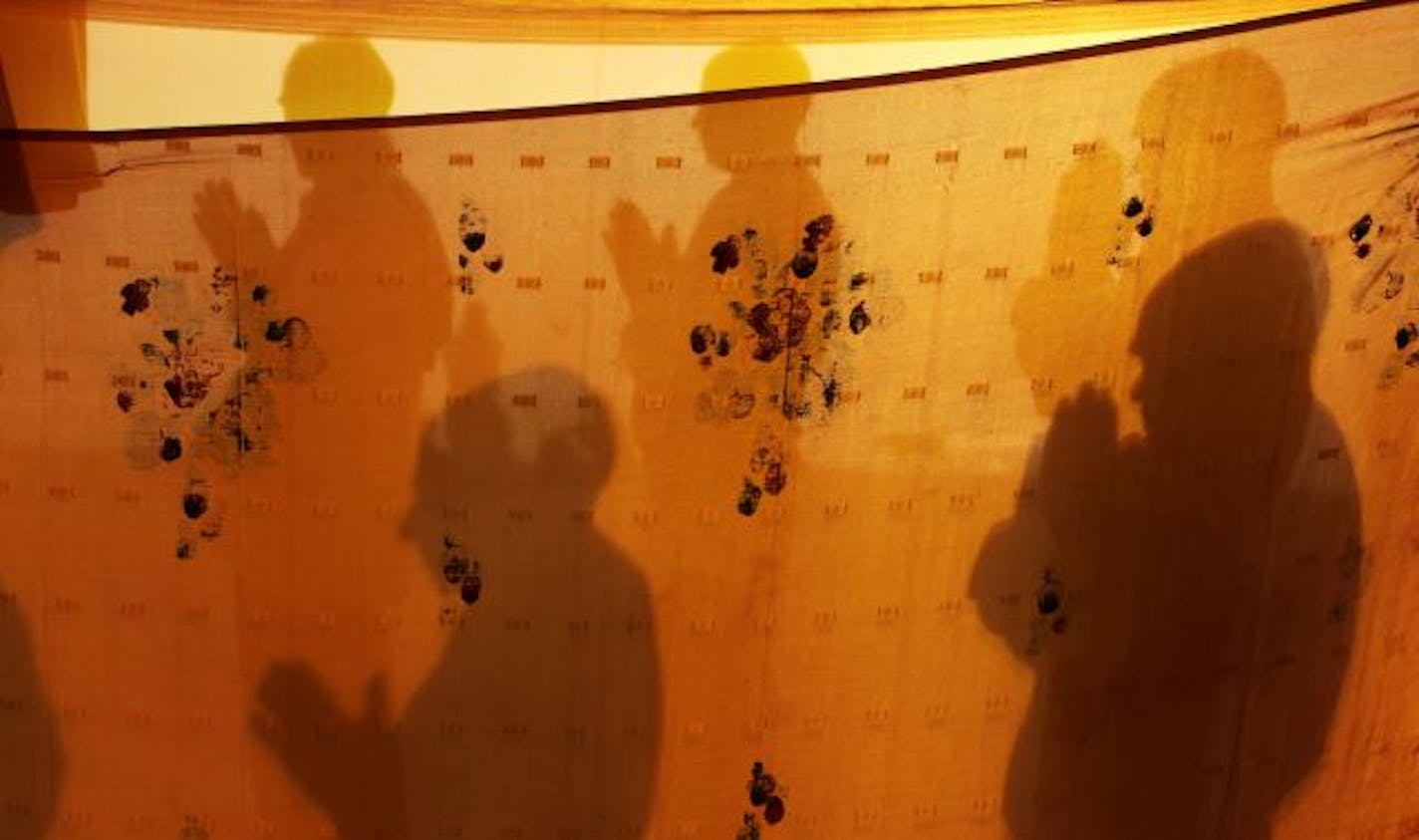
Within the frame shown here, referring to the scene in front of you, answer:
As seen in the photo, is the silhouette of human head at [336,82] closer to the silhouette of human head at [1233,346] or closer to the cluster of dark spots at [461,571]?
the cluster of dark spots at [461,571]

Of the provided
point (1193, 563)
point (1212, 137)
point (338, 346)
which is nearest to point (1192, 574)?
point (1193, 563)

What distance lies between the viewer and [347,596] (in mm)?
1785

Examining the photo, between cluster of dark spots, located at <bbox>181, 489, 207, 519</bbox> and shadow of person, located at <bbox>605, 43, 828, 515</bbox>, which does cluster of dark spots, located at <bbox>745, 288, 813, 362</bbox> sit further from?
cluster of dark spots, located at <bbox>181, 489, 207, 519</bbox>

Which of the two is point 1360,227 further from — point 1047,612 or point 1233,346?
point 1047,612

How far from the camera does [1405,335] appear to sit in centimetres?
186

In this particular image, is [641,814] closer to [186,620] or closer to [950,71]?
[186,620]

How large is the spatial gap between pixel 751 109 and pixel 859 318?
268 millimetres

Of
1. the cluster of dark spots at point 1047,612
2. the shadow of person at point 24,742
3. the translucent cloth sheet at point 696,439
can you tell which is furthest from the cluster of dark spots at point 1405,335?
the shadow of person at point 24,742

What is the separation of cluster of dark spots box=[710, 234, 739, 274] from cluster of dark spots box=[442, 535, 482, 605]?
1.44 ft

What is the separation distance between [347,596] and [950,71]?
0.91m

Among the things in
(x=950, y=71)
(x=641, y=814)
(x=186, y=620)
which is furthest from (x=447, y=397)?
(x=950, y=71)

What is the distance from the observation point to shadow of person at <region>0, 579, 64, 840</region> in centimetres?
177

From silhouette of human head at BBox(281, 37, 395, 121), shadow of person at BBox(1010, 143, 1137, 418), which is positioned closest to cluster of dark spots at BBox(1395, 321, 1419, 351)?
shadow of person at BBox(1010, 143, 1137, 418)

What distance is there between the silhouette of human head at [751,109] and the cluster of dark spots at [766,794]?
0.73 m
